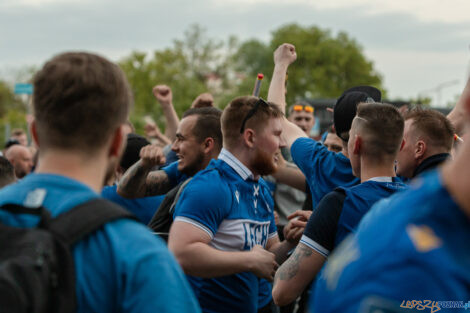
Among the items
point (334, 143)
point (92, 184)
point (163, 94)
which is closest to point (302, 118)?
point (334, 143)

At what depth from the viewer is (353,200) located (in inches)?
114

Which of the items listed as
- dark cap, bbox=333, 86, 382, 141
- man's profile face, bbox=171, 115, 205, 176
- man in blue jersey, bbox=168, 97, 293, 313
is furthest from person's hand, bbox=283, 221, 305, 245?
man's profile face, bbox=171, 115, 205, 176

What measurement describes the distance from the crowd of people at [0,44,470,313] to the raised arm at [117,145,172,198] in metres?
0.01

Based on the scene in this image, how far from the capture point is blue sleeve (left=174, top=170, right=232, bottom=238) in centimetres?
323

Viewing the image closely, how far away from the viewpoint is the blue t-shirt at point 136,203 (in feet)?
15.6

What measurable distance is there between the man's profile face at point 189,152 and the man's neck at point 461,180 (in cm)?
315

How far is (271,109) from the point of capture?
12.6 ft

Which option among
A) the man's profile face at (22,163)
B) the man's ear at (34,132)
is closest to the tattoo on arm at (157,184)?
the man's ear at (34,132)

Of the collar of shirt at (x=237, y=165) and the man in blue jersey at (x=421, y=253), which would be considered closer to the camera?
the man in blue jersey at (x=421, y=253)

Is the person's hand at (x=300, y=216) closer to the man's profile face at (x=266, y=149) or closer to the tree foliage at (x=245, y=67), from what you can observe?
the man's profile face at (x=266, y=149)

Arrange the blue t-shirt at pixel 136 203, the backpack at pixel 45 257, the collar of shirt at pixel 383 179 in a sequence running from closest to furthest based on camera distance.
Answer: the backpack at pixel 45 257
the collar of shirt at pixel 383 179
the blue t-shirt at pixel 136 203

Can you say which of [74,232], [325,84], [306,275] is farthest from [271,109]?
[325,84]

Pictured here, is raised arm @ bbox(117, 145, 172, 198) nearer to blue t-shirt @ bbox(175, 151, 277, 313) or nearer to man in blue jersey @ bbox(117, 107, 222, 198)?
man in blue jersey @ bbox(117, 107, 222, 198)

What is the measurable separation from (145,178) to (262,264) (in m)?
1.41
